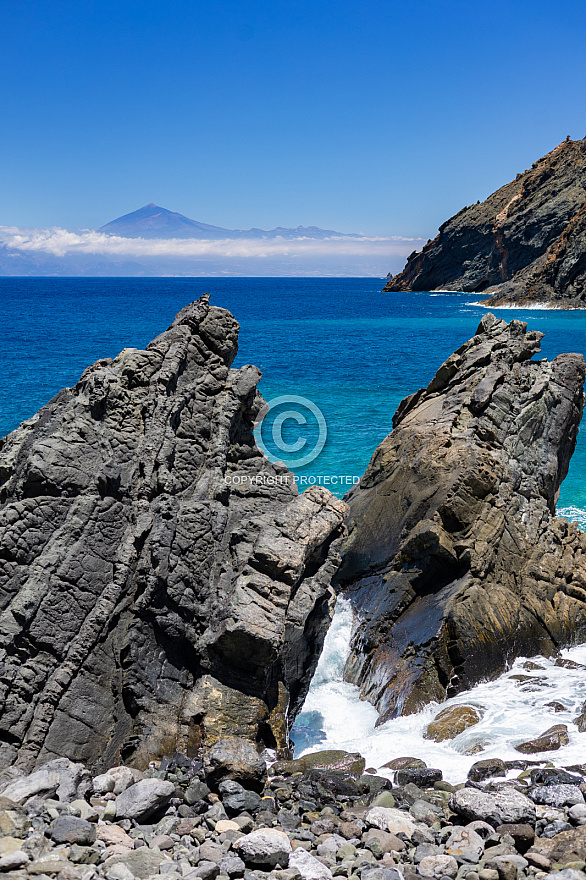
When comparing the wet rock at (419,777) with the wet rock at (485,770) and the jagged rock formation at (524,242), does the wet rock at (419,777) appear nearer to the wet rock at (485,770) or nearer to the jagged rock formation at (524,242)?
the wet rock at (485,770)

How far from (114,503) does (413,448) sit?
786 cm

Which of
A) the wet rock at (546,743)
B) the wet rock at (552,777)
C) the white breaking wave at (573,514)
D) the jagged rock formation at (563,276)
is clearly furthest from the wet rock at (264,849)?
the jagged rock formation at (563,276)

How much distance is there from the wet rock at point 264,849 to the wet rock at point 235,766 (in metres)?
1.17

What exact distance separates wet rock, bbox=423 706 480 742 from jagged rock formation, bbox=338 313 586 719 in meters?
0.58

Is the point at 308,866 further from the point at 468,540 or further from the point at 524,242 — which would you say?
the point at 524,242

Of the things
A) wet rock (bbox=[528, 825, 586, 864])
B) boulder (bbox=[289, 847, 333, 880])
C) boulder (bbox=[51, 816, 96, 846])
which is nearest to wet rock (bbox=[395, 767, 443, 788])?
wet rock (bbox=[528, 825, 586, 864])

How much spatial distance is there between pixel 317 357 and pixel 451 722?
43713 mm

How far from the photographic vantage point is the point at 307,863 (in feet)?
18.9

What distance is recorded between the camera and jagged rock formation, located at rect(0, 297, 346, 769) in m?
7.52

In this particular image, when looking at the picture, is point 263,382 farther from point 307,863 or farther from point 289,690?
point 307,863

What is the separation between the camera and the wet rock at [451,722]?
372 inches

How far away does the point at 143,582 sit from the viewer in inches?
325

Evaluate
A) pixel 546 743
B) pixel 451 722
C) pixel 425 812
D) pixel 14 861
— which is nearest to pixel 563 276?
pixel 451 722

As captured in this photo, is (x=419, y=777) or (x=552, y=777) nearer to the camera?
(x=552, y=777)
